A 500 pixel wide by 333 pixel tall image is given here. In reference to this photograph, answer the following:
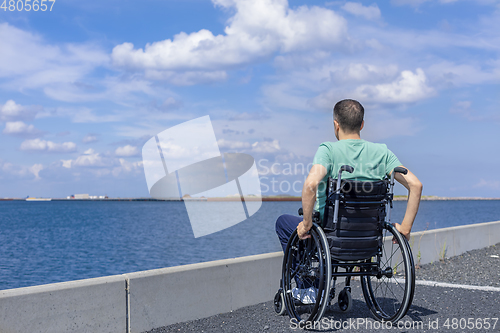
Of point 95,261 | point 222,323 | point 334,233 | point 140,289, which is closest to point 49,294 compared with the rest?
point 140,289

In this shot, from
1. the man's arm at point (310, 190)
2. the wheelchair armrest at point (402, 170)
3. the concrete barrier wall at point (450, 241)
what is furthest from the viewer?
the concrete barrier wall at point (450, 241)

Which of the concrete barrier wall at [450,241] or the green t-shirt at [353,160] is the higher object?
the green t-shirt at [353,160]

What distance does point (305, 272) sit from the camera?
3.77 metres

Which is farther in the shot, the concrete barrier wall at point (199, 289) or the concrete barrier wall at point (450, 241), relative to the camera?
the concrete barrier wall at point (450, 241)

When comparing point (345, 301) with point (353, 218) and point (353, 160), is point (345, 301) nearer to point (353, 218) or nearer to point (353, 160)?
point (353, 218)

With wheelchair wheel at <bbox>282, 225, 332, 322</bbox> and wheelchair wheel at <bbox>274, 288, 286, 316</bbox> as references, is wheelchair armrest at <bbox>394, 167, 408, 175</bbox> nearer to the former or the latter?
wheelchair wheel at <bbox>282, 225, 332, 322</bbox>

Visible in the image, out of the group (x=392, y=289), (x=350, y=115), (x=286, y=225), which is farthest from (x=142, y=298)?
(x=392, y=289)

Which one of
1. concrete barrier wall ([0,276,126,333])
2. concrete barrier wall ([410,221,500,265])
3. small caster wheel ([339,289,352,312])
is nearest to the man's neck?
small caster wheel ([339,289,352,312])

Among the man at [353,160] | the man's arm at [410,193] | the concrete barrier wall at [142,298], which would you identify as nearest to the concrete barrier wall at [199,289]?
the concrete barrier wall at [142,298]

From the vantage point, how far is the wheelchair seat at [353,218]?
3.51 metres

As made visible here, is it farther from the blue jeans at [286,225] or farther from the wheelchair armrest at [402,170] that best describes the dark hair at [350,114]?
the blue jeans at [286,225]

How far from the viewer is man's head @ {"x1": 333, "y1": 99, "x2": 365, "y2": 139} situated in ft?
12.3

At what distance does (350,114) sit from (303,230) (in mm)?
1047

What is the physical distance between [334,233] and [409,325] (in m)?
1.29
